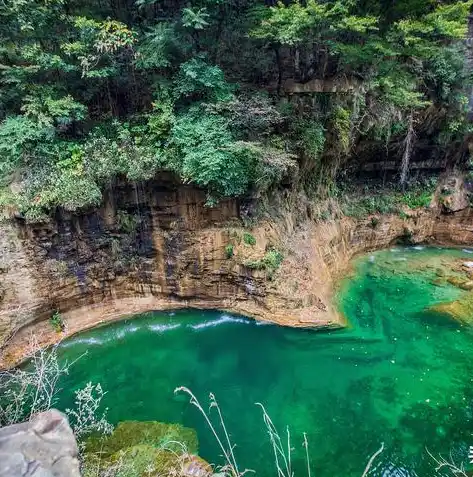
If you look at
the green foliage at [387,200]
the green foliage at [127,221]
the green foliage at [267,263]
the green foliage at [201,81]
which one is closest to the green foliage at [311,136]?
the green foliage at [201,81]

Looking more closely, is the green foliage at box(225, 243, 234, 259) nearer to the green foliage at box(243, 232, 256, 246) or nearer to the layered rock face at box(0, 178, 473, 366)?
the layered rock face at box(0, 178, 473, 366)

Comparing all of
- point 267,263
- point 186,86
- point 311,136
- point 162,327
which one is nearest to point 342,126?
point 311,136

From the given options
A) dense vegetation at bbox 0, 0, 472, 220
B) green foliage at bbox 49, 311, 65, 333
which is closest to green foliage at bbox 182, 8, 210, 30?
dense vegetation at bbox 0, 0, 472, 220

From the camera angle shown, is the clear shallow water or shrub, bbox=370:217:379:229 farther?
shrub, bbox=370:217:379:229

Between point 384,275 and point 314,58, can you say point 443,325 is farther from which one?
point 314,58

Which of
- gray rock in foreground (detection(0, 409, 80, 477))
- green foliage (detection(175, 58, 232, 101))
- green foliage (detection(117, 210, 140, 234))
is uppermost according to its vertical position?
green foliage (detection(175, 58, 232, 101))

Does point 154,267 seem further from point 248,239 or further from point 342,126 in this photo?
point 342,126
